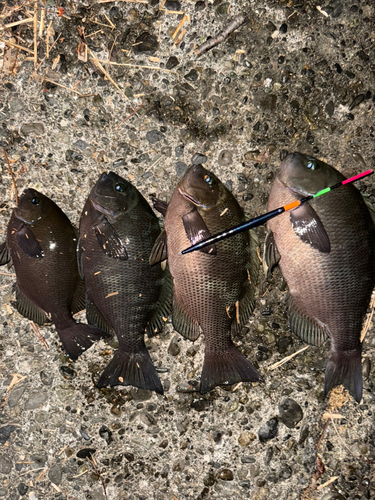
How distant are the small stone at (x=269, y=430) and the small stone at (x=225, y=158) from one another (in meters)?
2.15

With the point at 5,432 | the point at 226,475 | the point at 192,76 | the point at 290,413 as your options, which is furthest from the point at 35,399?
the point at 192,76

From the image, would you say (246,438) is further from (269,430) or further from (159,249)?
(159,249)

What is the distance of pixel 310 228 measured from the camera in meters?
2.83

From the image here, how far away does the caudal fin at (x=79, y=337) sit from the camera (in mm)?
3129

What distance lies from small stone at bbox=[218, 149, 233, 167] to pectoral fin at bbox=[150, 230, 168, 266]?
809mm

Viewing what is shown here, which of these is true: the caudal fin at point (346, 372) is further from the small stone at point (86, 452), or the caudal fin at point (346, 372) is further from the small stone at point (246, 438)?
the small stone at point (86, 452)

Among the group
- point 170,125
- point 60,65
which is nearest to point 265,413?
point 170,125

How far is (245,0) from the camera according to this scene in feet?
10.5

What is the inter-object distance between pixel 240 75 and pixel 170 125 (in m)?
0.70

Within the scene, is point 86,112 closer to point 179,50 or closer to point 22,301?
point 179,50

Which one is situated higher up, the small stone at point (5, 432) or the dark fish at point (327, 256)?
the dark fish at point (327, 256)

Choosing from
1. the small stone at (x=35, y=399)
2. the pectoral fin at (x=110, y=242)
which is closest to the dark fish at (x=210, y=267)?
the pectoral fin at (x=110, y=242)

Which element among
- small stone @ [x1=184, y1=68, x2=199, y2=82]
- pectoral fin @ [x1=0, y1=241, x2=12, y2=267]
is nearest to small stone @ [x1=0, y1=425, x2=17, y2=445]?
pectoral fin @ [x1=0, y1=241, x2=12, y2=267]

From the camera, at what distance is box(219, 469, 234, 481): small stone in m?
3.29
